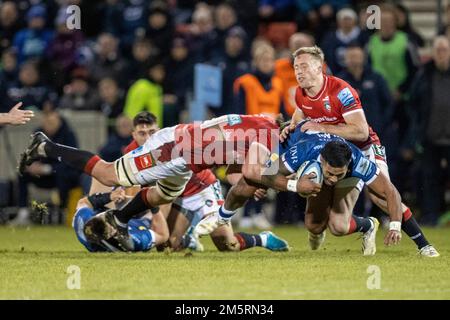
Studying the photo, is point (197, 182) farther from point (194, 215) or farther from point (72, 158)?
point (72, 158)

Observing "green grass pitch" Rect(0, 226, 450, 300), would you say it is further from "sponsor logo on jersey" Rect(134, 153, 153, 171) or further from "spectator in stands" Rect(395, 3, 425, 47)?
"spectator in stands" Rect(395, 3, 425, 47)

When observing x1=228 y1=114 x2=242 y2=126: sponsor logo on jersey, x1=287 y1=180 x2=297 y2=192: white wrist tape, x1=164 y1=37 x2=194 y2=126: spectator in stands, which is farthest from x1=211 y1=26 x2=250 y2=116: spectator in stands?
x1=287 y1=180 x2=297 y2=192: white wrist tape

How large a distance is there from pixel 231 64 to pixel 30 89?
3.56m

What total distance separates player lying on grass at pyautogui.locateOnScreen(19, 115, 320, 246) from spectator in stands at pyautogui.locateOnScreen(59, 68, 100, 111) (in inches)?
316

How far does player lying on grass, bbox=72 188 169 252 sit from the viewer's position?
1235 cm

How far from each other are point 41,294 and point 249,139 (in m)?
3.55

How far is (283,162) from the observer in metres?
12.0

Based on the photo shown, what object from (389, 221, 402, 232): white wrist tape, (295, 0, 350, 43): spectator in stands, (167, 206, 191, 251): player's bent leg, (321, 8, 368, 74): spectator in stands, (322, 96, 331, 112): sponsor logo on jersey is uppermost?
(295, 0, 350, 43): spectator in stands

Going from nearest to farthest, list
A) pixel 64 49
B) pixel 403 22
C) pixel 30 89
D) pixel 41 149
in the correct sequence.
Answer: pixel 41 149, pixel 403 22, pixel 30 89, pixel 64 49

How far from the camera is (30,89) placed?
65.3 feet

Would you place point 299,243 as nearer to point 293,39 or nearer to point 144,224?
point 144,224

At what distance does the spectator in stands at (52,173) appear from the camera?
1827 centimetres

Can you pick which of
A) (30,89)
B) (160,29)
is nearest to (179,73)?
(160,29)

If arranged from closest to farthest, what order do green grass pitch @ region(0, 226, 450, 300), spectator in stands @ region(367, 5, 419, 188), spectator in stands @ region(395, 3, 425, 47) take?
green grass pitch @ region(0, 226, 450, 300) → spectator in stands @ region(367, 5, 419, 188) → spectator in stands @ region(395, 3, 425, 47)
